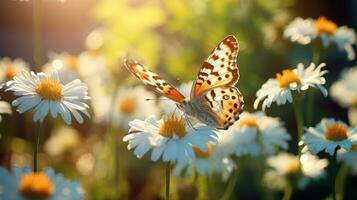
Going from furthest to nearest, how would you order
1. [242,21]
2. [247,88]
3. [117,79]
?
1. [242,21]
2. [247,88]
3. [117,79]

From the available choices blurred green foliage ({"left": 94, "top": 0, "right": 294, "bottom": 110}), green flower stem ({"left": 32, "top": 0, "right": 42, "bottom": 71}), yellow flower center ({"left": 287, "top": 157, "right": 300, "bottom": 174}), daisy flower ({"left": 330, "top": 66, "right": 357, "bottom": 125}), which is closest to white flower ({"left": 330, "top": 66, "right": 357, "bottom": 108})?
daisy flower ({"left": 330, "top": 66, "right": 357, "bottom": 125})

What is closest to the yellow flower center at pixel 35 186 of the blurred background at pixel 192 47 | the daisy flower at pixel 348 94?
the blurred background at pixel 192 47

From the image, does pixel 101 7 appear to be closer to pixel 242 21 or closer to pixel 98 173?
pixel 242 21

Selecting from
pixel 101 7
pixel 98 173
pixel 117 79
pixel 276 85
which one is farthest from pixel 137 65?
pixel 101 7

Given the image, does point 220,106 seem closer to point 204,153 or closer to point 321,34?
point 204,153

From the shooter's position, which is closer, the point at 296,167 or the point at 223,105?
the point at 223,105

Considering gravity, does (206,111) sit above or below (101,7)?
below

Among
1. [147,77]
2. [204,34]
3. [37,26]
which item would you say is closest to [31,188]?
[147,77]
